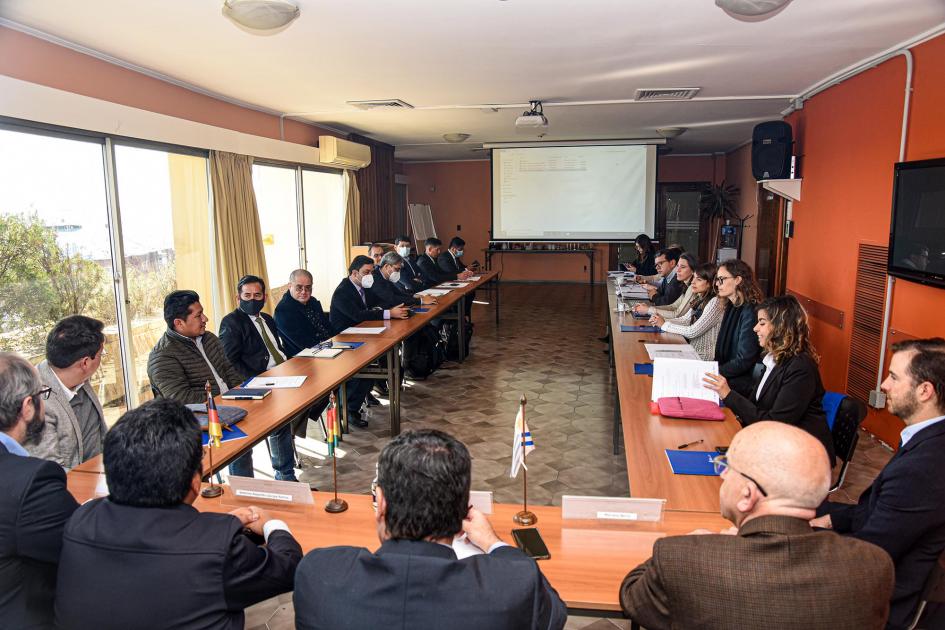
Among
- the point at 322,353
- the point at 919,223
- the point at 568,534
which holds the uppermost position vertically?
the point at 919,223

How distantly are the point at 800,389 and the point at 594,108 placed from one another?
5031 millimetres

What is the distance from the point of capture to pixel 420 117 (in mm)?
7770

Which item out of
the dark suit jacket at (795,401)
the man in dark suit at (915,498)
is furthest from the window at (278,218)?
the man in dark suit at (915,498)

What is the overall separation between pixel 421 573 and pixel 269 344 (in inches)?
142

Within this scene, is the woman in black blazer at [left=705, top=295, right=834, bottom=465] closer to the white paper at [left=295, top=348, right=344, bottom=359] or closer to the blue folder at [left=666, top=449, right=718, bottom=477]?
the blue folder at [left=666, top=449, right=718, bottom=477]

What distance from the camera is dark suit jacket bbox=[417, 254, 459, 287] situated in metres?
8.84

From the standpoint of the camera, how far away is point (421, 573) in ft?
3.95

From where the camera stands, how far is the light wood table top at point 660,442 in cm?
→ 231

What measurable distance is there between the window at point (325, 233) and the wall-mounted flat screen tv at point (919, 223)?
6.92 metres

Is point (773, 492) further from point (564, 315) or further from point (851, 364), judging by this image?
point (564, 315)

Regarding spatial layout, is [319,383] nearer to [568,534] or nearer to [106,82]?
[568,534]

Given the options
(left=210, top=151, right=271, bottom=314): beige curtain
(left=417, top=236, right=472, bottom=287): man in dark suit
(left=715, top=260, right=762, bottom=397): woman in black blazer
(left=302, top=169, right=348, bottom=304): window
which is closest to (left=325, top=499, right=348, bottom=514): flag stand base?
(left=715, top=260, right=762, bottom=397): woman in black blazer

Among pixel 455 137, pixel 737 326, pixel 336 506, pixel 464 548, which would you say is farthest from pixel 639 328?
pixel 455 137

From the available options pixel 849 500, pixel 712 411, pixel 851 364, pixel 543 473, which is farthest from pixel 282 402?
pixel 851 364
